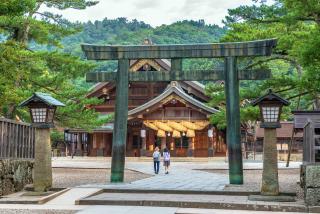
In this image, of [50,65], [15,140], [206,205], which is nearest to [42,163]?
[15,140]

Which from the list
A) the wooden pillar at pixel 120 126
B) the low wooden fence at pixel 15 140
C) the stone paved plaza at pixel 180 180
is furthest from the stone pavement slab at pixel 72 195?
the low wooden fence at pixel 15 140

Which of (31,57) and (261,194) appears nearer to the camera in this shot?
(261,194)

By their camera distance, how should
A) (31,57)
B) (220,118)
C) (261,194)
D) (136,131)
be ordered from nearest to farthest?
(261,194) → (31,57) → (220,118) → (136,131)

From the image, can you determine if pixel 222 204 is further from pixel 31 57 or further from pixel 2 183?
pixel 31 57

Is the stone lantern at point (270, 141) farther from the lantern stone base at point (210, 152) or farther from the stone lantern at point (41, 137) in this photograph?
the lantern stone base at point (210, 152)

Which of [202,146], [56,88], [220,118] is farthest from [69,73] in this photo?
[202,146]

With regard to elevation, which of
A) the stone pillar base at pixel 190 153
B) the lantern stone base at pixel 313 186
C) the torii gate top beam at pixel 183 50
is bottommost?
the lantern stone base at pixel 313 186

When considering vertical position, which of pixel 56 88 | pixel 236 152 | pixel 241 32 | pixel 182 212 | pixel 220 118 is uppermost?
pixel 241 32

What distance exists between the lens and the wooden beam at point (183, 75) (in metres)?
16.4

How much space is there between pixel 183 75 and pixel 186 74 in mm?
116

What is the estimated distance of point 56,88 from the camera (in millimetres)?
22750

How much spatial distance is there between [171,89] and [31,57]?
2039 cm

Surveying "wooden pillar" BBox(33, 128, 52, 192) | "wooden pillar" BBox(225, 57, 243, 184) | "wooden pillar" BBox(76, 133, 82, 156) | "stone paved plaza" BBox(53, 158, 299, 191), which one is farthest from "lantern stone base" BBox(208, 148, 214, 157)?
"wooden pillar" BBox(33, 128, 52, 192)

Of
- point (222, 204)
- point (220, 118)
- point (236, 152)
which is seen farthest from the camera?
point (220, 118)
